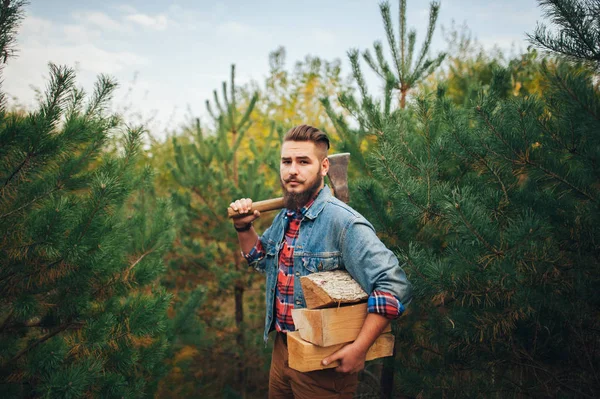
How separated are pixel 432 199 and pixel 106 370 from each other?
2.30 meters

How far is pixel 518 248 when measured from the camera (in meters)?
1.56

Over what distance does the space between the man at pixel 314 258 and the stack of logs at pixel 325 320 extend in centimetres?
5

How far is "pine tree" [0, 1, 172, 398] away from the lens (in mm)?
1980

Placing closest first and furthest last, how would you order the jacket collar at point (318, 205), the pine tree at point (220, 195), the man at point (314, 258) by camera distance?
the man at point (314, 258), the jacket collar at point (318, 205), the pine tree at point (220, 195)

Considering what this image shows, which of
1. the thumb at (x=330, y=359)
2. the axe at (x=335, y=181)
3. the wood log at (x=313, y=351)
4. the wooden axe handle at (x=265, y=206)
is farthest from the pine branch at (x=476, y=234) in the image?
the wooden axe handle at (x=265, y=206)

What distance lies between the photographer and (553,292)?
65.1 inches

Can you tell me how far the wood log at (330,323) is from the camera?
5.52ft

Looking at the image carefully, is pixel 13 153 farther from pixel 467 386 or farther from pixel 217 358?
pixel 217 358

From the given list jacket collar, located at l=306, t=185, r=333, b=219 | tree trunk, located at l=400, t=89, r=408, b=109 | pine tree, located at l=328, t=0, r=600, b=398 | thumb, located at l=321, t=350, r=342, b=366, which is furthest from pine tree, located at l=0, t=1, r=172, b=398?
tree trunk, located at l=400, t=89, r=408, b=109

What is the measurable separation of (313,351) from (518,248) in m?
1.01

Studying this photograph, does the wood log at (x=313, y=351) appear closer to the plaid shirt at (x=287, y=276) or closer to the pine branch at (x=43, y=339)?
the plaid shirt at (x=287, y=276)

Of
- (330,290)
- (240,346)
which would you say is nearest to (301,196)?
(330,290)

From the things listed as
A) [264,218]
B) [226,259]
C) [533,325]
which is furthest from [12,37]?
[264,218]

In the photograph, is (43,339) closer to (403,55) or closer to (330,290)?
(330,290)
